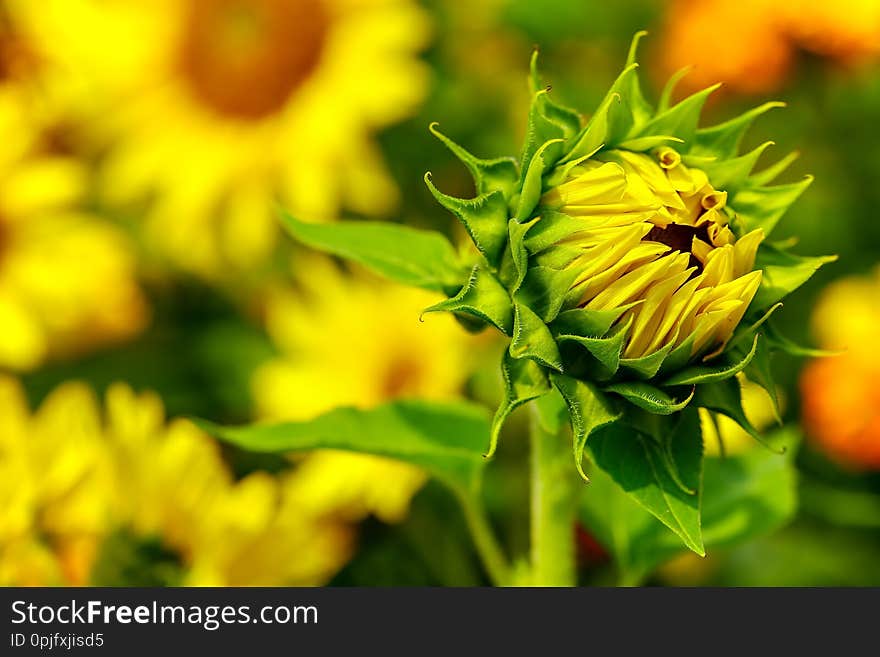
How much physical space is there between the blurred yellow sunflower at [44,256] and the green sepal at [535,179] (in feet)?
3.17

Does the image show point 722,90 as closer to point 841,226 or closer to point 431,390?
point 841,226

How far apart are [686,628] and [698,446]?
0.76 ft

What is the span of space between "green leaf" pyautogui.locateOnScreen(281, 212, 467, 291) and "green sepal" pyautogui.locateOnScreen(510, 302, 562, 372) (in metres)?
0.10

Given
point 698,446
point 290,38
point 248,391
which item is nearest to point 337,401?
point 248,391

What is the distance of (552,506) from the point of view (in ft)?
3.18

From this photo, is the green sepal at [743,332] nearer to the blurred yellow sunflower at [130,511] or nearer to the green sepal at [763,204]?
the green sepal at [763,204]

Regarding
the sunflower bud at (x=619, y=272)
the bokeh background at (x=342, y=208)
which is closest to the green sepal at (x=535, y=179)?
the sunflower bud at (x=619, y=272)

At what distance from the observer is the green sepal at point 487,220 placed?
0.83m

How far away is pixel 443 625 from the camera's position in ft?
3.38

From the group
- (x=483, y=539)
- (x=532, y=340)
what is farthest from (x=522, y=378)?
(x=483, y=539)

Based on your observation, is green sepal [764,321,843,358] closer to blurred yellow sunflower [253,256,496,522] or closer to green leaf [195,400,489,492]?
green leaf [195,400,489,492]

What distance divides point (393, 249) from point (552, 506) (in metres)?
0.23

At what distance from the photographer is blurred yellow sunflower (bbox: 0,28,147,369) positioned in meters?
1.66

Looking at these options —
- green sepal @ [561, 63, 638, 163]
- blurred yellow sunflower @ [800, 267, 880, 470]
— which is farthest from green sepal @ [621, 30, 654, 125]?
blurred yellow sunflower @ [800, 267, 880, 470]
